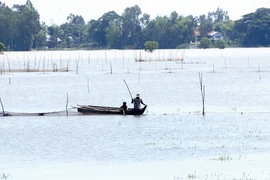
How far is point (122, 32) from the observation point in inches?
5320

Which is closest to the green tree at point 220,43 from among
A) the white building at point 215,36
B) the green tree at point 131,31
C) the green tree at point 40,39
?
the white building at point 215,36

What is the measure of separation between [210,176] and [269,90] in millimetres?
28656

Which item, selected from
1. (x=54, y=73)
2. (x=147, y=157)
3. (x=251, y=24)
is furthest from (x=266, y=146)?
(x=251, y=24)

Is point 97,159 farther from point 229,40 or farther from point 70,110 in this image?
point 229,40

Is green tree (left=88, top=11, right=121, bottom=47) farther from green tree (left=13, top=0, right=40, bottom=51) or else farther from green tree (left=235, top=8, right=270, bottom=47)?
green tree (left=235, top=8, right=270, bottom=47)

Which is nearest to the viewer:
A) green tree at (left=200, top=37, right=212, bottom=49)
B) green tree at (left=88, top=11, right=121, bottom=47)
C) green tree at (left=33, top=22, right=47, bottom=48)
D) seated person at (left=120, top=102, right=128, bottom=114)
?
seated person at (left=120, top=102, right=128, bottom=114)

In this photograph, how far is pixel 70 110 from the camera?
31594mm

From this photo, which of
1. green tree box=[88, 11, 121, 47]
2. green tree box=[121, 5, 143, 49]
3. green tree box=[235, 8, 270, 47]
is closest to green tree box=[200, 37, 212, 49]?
green tree box=[235, 8, 270, 47]

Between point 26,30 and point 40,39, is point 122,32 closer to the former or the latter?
point 40,39

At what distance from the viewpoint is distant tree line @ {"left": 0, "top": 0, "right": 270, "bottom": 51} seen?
12131 centimetres

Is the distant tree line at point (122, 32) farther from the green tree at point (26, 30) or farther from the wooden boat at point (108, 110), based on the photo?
the wooden boat at point (108, 110)

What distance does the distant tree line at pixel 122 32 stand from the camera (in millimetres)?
121312

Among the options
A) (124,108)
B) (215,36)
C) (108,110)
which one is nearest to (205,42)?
(215,36)

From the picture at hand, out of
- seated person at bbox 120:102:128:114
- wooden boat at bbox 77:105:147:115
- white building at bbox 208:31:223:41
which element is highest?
seated person at bbox 120:102:128:114
